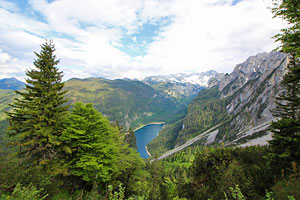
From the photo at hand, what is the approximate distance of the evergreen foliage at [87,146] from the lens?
17391 mm

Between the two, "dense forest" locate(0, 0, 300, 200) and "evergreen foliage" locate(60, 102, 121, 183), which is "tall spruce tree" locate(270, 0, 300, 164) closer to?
"dense forest" locate(0, 0, 300, 200)

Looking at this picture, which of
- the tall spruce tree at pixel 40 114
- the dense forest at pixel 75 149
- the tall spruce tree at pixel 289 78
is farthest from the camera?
the tall spruce tree at pixel 40 114

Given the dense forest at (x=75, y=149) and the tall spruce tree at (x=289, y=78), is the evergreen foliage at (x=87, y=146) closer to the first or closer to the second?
the dense forest at (x=75, y=149)

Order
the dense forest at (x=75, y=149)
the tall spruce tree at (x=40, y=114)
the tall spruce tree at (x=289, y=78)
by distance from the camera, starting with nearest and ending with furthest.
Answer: the tall spruce tree at (x=289, y=78), the dense forest at (x=75, y=149), the tall spruce tree at (x=40, y=114)

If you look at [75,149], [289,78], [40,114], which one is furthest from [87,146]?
[289,78]

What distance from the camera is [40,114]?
17484mm

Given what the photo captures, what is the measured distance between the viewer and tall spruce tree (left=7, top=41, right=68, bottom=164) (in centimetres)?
1656

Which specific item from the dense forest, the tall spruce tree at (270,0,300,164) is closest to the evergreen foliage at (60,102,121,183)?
the dense forest

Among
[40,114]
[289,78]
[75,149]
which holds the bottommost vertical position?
[75,149]

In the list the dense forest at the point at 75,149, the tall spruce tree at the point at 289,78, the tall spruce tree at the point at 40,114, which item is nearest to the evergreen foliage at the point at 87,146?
the dense forest at the point at 75,149

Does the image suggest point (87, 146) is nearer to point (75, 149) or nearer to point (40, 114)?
point (75, 149)

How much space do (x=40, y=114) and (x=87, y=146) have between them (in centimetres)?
688

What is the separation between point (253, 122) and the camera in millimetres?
101562

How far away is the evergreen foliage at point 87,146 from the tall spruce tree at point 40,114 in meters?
1.54
